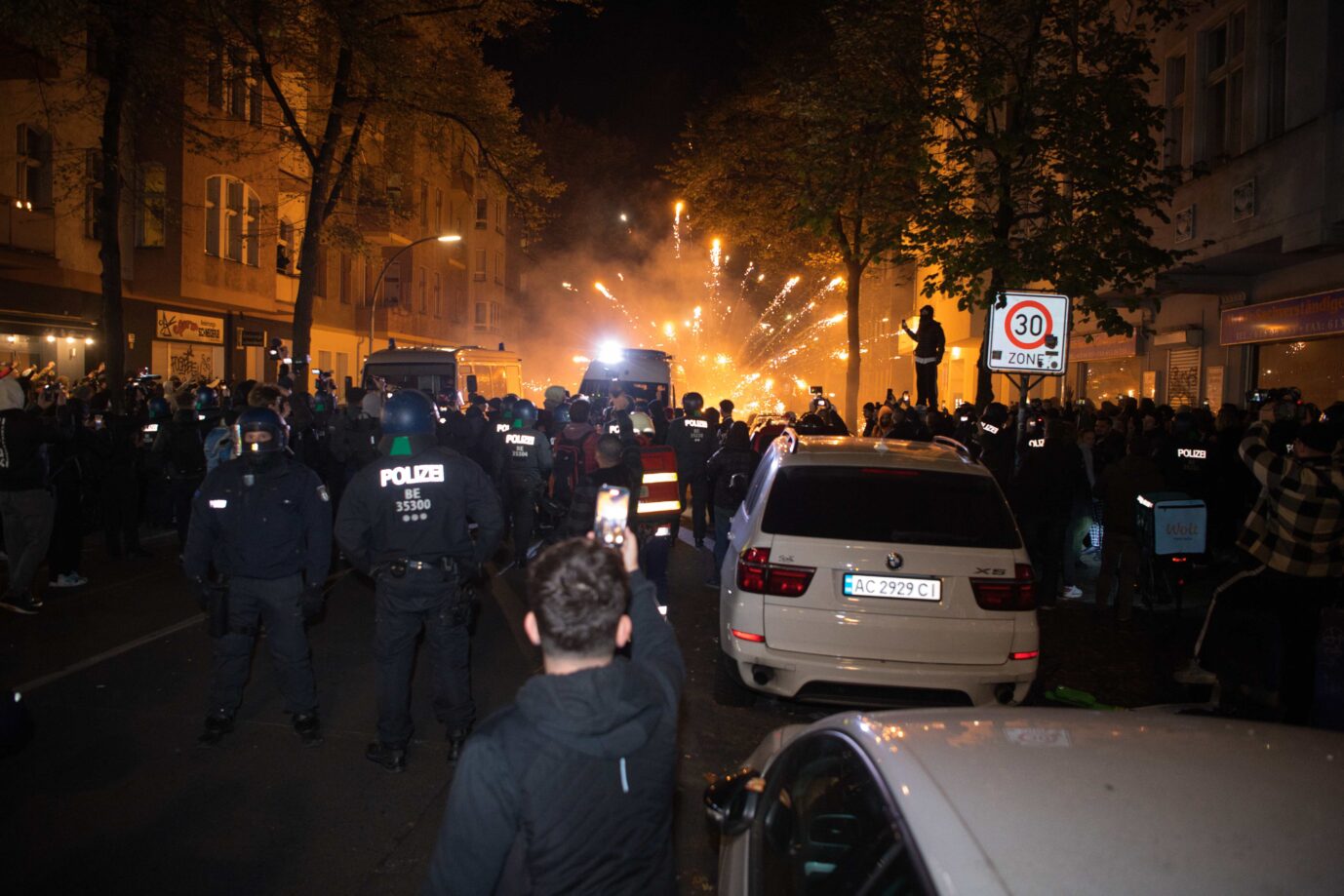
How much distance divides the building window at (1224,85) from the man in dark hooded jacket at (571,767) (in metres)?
16.4

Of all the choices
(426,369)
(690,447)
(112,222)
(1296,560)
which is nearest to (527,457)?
(690,447)

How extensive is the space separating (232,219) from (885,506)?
2523 centimetres

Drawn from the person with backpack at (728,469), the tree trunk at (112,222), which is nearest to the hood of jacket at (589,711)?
the person with backpack at (728,469)

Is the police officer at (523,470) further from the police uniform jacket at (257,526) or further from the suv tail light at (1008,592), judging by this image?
the suv tail light at (1008,592)

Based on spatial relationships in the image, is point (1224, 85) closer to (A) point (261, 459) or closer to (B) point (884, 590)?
(B) point (884, 590)

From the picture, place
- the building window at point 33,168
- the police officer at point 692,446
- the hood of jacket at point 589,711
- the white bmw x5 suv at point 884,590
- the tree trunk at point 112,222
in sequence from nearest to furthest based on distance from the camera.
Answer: the hood of jacket at point 589,711, the white bmw x5 suv at point 884,590, the police officer at point 692,446, the tree trunk at point 112,222, the building window at point 33,168

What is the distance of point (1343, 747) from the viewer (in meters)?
2.47

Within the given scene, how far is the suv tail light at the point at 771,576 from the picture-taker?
591 cm

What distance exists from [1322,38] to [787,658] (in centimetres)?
1177

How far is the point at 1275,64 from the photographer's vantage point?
1457cm

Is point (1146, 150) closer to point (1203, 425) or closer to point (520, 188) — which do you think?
point (1203, 425)

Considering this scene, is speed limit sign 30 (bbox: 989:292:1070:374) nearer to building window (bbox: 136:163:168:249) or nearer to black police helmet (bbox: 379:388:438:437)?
black police helmet (bbox: 379:388:438:437)

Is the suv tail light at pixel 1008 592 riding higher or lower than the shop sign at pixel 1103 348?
lower

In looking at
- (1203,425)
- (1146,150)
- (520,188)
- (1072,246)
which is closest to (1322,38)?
(1146,150)
